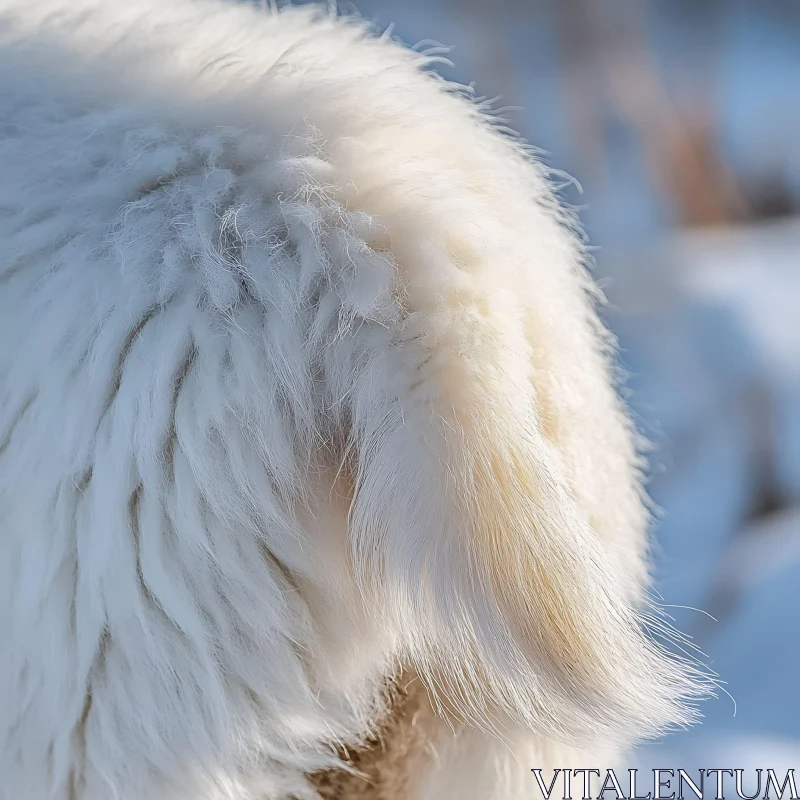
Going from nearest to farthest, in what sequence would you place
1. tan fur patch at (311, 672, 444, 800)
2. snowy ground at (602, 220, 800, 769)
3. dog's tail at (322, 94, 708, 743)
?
dog's tail at (322, 94, 708, 743) < tan fur patch at (311, 672, 444, 800) < snowy ground at (602, 220, 800, 769)

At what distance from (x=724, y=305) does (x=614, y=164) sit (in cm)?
25

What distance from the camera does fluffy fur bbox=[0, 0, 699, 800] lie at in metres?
0.25

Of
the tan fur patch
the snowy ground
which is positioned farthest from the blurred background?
the tan fur patch

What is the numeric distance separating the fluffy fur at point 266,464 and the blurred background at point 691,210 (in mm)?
769

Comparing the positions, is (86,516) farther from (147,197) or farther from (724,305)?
(724,305)

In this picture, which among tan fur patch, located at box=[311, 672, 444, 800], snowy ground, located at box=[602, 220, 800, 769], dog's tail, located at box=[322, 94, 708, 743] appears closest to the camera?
dog's tail, located at box=[322, 94, 708, 743]

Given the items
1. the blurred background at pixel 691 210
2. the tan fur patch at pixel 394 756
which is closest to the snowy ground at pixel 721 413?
the blurred background at pixel 691 210

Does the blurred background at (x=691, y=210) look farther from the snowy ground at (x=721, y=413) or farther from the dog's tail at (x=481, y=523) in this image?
the dog's tail at (x=481, y=523)

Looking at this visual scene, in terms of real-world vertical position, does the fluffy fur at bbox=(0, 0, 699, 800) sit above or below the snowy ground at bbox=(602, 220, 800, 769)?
below

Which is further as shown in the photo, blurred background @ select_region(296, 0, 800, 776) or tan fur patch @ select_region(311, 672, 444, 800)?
blurred background @ select_region(296, 0, 800, 776)

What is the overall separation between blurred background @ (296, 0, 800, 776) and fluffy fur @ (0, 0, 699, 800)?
769 millimetres

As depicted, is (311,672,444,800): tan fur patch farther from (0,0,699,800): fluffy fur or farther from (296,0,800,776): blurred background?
(296,0,800,776): blurred background

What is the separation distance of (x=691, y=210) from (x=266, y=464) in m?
1.00

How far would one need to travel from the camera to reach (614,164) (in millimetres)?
1070
